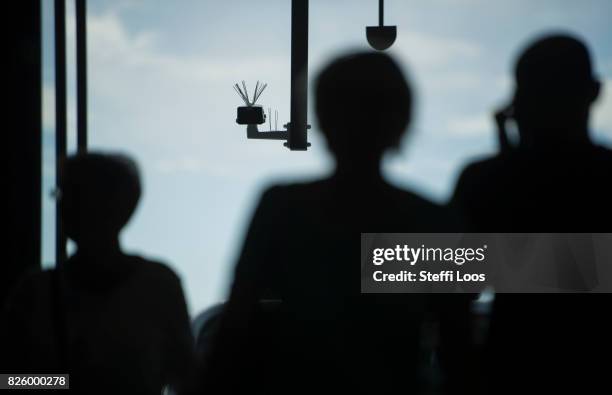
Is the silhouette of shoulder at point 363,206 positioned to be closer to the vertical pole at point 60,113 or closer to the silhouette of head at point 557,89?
the silhouette of head at point 557,89

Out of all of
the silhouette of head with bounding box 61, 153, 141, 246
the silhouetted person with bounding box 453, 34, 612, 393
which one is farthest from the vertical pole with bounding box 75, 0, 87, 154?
the silhouetted person with bounding box 453, 34, 612, 393

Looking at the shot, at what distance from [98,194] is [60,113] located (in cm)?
28

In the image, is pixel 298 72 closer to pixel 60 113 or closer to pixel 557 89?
pixel 60 113

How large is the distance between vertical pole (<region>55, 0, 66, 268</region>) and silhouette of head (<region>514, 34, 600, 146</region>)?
0.85 metres

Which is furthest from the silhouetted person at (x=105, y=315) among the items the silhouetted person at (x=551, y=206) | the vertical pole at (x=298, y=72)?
the vertical pole at (x=298, y=72)

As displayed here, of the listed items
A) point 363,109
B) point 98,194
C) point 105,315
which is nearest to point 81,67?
point 98,194

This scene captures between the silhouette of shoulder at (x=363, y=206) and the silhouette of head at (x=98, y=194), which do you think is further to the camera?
the silhouette of head at (x=98, y=194)

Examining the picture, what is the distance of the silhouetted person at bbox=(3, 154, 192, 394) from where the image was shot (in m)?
1.19

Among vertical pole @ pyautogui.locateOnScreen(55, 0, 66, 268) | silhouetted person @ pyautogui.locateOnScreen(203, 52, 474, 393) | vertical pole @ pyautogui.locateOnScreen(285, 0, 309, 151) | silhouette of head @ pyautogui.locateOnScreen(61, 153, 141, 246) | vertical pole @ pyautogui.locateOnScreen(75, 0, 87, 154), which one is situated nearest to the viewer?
silhouetted person @ pyautogui.locateOnScreen(203, 52, 474, 393)

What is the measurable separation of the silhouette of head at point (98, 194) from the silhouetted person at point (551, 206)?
0.58 m

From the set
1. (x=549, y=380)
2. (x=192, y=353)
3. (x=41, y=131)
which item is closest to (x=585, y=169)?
(x=549, y=380)

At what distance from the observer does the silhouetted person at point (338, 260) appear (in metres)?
0.88

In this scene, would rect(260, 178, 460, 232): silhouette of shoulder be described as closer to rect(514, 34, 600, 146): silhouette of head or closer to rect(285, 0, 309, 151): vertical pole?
rect(514, 34, 600, 146): silhouette of head

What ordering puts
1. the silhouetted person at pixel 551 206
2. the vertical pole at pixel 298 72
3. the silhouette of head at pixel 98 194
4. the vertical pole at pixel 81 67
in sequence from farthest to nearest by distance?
the vertical pole at pixel 298 72 < the vertical pole at pixel 81 67 < the silhouette of head at pixel 98 194 < the silhouetted person at pixel 551 206
